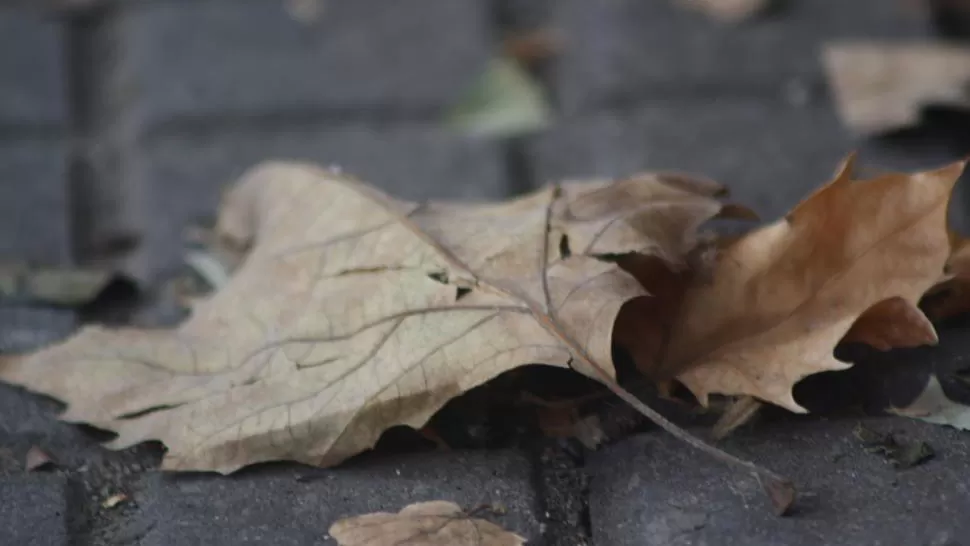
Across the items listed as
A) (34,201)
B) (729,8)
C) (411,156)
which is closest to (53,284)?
(34,201)

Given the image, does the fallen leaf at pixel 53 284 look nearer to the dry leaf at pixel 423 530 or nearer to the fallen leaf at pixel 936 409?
the dry leaf at pixel 423 530

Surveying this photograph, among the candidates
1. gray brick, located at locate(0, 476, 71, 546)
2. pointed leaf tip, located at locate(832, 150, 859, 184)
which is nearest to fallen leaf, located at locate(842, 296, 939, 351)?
pointed leaf tip, located at locate(832, 150, 859, 184)

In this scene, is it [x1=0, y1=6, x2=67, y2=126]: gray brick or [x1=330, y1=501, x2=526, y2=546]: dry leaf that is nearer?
[x1=330, y1=501, x2=526, y2=546]: dry leaf

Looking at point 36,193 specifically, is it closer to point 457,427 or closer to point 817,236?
point 457,427

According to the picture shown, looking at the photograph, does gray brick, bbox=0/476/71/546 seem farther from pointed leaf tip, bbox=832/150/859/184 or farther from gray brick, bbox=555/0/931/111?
gray brick, bbox=555/0/931/111

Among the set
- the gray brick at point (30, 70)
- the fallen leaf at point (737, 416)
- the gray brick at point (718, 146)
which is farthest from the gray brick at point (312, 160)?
the fallen leaf at point (737, 416)

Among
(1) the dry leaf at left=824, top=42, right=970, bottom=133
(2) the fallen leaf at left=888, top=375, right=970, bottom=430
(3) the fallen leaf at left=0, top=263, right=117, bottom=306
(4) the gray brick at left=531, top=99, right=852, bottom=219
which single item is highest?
(1) the dry leaf at left=824, top=42, right=970, bottom=133

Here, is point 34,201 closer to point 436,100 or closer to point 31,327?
point 31,327
